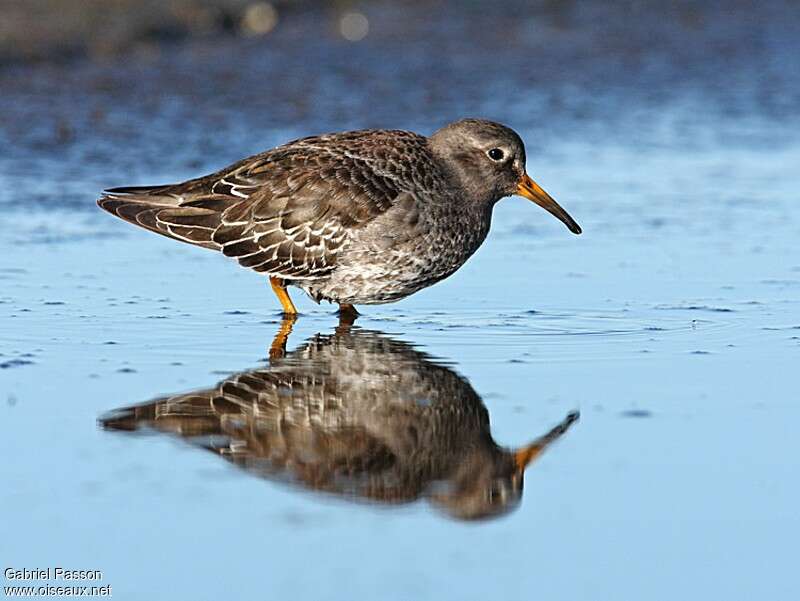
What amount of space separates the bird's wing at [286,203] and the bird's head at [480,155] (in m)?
0.22

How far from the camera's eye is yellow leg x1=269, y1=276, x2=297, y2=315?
9852 mm

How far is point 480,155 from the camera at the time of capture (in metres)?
9.88

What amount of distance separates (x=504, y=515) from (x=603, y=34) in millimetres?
12722

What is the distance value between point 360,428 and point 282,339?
1920mm

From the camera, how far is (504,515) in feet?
20.8

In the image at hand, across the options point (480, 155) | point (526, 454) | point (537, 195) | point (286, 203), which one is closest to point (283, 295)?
point (286, 203)

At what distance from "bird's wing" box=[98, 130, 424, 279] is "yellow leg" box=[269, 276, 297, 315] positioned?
168 mm

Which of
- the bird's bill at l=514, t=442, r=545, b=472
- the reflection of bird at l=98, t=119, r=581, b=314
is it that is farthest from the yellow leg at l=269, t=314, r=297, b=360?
the bird's bill at l=514, t=442, r=545, b=472

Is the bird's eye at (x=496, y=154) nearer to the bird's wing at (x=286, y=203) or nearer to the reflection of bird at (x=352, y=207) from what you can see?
the reflection of bird at (x=352, y=207)

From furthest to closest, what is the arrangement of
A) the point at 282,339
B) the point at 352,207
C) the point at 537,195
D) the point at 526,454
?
the point at 537,195 < the point at 352,207 < the point at 282,339 < the point at 526,454

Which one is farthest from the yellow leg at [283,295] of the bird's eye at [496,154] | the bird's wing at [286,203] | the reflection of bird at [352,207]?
the bird's eye at [496,154]

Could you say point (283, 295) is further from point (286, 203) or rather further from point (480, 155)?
point (480, 155)

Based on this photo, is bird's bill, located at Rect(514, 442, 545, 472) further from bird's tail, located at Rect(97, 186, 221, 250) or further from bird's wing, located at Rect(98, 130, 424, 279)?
bird's tail, located at Rect(97, 186, 221, 250)

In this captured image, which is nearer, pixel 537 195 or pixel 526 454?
pixel 526 454
